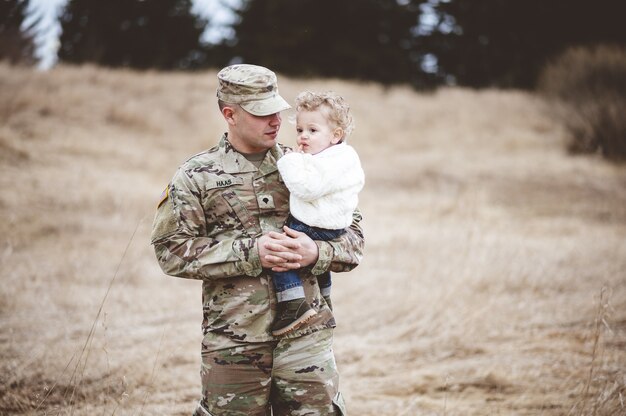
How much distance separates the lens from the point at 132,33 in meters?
24.6

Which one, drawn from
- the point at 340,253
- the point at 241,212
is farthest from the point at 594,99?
the point at 241,212

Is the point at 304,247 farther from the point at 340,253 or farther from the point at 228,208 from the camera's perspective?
the point at 228,208

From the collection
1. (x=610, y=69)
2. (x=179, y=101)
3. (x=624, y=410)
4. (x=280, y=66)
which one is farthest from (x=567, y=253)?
(x=280, y=66)

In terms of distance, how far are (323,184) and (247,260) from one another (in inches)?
19.2

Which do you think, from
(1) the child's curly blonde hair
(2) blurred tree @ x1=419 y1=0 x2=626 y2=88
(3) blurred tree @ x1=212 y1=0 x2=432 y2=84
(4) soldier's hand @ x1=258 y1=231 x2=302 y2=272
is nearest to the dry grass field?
(4) soldier's hand @ x1=258 y1=231 x2=302 y2=272

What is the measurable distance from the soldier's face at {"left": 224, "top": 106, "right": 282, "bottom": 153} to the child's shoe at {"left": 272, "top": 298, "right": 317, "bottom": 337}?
0.77 m

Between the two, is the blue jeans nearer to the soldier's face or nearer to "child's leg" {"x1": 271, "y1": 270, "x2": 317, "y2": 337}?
"child's leg" {"x1": 271, "y1": 270, "x2": 317, "y2": 337}

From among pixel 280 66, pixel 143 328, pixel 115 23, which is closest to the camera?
pixel 143 328

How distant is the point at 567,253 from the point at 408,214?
3.40 metres

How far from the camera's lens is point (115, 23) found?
78.8ft

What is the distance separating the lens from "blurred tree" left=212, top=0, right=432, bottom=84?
2695 cm

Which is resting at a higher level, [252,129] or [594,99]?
[252,129]

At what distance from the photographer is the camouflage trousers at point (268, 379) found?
2.50 meters

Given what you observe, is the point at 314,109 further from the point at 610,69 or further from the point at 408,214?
the point at 610,69
